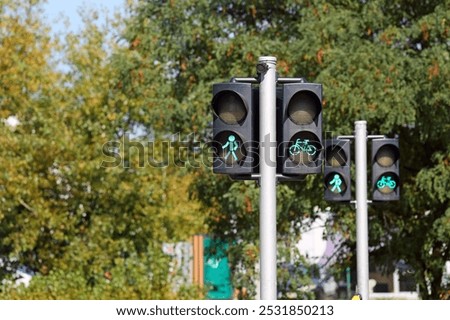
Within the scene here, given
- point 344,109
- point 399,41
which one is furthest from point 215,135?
point 399,41

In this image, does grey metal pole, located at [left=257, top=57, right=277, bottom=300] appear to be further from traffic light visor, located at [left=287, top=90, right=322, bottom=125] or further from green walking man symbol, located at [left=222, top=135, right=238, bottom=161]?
green walking man symbol, located at [left=222, top=135, right=238, bottom=161]

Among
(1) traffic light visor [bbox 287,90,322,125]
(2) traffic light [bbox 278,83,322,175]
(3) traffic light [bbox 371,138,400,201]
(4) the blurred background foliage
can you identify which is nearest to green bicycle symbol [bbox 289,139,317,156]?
(2) traffic light [bbox 278,83,322,175]

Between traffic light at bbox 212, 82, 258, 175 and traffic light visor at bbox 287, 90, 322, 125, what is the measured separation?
37 cm

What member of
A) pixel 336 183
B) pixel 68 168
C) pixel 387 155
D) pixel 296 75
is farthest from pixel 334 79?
pixel 68 168

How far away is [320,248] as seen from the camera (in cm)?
7281

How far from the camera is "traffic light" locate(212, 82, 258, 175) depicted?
1090cm

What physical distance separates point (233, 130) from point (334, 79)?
14346mm

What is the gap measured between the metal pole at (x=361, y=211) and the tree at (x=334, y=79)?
22.4 feet

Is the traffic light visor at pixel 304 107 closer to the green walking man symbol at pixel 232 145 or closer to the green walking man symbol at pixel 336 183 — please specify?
the green walking man symbol at pixel 232 145

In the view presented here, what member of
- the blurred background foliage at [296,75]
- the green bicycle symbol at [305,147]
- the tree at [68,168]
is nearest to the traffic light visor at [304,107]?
the green bicycle symbol at [305,147]

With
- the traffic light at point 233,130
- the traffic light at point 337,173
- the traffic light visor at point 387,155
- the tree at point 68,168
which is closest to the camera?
the traffic light at point 233,130

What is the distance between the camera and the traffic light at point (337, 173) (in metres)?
16.9
